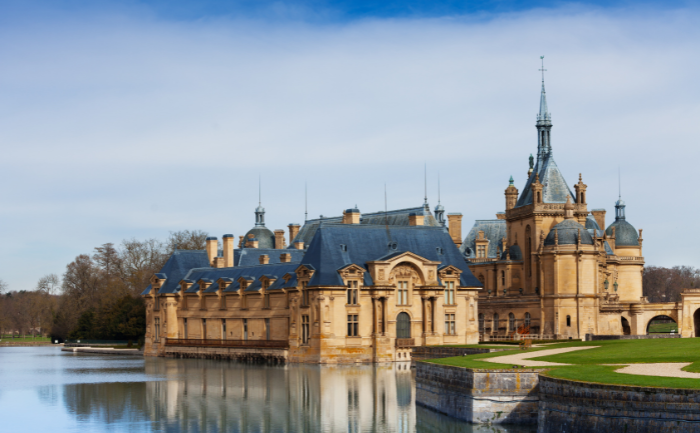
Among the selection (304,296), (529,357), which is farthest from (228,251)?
(529,357)

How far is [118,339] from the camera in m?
111

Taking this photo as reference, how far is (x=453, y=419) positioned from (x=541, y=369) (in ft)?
13.4

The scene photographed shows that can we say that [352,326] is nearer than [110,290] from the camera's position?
Yes

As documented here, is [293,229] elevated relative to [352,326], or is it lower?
elevated

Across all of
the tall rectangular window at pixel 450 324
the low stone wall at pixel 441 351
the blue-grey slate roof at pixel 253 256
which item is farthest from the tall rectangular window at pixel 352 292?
the blue-grey slate roof at pixel 253 256

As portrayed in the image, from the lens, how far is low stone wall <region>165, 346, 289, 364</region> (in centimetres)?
7281

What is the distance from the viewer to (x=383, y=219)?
9575 cm

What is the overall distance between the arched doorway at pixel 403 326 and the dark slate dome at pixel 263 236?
4826 cm

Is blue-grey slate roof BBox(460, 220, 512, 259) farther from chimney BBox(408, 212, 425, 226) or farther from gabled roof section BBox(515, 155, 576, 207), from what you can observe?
chimney BBox(408, 212, 425, 226)

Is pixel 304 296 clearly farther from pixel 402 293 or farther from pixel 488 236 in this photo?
pixel 488 236

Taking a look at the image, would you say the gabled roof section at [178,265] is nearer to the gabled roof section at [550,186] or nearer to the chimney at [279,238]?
the chimney at [279,238]

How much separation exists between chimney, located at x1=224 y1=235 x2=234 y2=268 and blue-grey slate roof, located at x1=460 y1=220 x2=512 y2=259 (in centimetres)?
2991

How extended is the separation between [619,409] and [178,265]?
6987cm

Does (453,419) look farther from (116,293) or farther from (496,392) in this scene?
(116,293)
